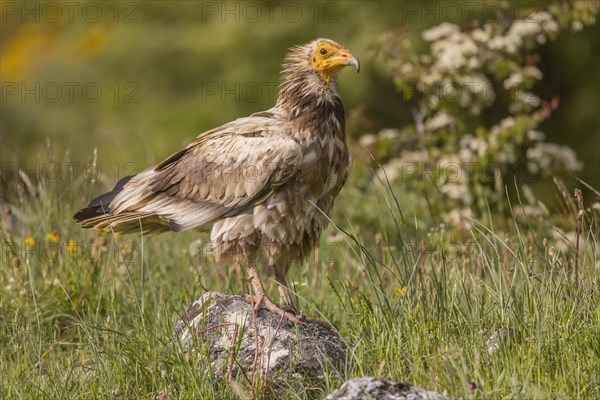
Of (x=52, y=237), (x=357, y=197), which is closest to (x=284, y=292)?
(x=52, y=237)

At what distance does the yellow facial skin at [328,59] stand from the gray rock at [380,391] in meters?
2.35

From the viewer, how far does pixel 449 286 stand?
495cm

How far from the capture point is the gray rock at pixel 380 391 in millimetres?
3500

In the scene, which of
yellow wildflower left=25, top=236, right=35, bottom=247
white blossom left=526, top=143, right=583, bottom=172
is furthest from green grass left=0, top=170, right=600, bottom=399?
white blossom left=526, top=143, right=583, bottom=172

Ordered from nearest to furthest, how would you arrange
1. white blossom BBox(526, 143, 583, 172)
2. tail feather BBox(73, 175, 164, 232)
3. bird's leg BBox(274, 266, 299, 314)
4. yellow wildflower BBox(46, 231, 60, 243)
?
bird's leg BBox(274, 266, 299, 314), tail feather BBox(73, 175, 164, 232), yellow wildflower BBox(46, 231, 60, 243), white blossom BBox(526, 143, 583, 172)

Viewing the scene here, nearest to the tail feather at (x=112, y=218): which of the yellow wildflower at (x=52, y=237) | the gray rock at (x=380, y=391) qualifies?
the yellow wildflower at (x=52, y=237)

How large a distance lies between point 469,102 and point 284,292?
366cm

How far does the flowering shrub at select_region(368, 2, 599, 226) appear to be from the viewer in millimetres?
7926

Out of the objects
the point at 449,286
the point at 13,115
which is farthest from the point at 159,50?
the point at 449,286

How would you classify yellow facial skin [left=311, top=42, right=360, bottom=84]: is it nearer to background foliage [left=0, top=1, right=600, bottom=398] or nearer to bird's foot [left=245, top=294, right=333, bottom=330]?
background foliage [left=0, top=1, right=600, bottom=398]

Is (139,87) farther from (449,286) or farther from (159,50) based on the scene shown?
(449,286)

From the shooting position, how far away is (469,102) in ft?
27.3

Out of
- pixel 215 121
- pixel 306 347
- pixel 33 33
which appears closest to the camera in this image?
pixel 306 347

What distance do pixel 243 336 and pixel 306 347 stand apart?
0.32 m
